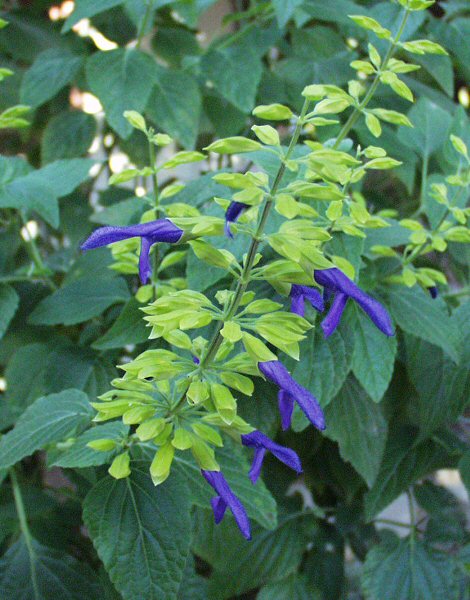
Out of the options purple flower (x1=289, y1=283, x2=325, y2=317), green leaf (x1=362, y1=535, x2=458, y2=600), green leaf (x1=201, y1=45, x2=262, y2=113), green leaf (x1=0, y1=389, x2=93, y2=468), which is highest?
purple flower (x1=289, y1=283, x2=325, y2=317)

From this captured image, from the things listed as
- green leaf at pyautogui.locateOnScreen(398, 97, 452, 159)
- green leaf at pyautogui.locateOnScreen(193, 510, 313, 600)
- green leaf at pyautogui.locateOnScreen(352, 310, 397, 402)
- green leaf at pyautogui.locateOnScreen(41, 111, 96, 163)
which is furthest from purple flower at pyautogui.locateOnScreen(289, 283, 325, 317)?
green leaf at pyautogui.locateOnScreen(41, 111, 96, 163)

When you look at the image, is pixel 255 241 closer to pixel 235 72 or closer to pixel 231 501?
pixel 231 501

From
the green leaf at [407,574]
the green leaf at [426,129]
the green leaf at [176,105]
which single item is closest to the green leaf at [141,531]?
the green leaf at [407,574]

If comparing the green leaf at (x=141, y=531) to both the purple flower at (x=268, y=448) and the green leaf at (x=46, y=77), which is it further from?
the green leaf at (x=46, y=77)

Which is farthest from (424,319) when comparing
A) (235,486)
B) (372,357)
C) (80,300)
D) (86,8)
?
(86,8)

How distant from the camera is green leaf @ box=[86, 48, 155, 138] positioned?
901 mm

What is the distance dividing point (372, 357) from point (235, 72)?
426 millimetres

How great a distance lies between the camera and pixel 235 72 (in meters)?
0.98

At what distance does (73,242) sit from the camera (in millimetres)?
1114

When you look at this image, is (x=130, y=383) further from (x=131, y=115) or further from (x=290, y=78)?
(x=290, y=78)

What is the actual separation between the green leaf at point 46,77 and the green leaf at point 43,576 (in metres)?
0.52

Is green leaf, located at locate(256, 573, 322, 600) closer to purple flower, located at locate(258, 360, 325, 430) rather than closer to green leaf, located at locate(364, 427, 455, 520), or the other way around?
green leaf, located at locate(364, 427, 455, 520)

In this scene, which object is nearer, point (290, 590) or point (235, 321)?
point (235, 321)

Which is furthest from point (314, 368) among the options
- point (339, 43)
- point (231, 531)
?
point (339, 43)
